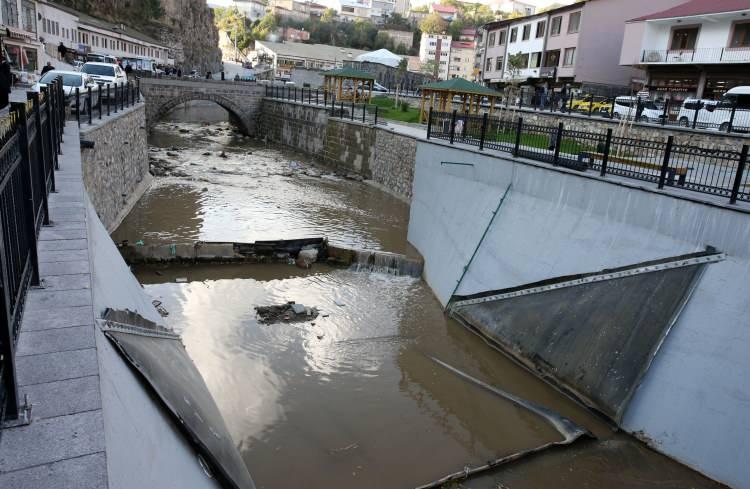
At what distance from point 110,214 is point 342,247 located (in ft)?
20.9

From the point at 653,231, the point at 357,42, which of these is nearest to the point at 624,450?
the point at 653,231

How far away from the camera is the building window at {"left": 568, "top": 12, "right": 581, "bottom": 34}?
120 ft

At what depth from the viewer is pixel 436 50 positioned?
100 metres

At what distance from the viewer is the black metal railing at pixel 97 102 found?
1416cm

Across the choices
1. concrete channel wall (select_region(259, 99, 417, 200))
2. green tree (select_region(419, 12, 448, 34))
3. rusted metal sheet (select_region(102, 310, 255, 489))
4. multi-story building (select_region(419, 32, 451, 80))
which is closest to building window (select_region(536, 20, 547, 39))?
concrete channel wall (select_region(259, 99, 417, 200))

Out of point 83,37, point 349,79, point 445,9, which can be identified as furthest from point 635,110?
point 445,9

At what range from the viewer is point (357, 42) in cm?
11094

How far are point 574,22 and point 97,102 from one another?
103 ft

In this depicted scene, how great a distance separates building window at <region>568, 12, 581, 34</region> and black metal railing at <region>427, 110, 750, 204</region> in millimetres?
24913

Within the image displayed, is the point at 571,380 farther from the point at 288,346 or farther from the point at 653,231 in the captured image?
the point at 288,346

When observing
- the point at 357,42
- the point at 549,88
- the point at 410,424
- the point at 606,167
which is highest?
the point at 357,42

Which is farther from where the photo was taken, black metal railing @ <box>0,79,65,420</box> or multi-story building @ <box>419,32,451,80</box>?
multi-story building @ <box>419,32,451,80</box>

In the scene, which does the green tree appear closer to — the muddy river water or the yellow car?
the yellow car

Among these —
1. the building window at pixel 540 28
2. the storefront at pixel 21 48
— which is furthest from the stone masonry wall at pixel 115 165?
the building window at pixel 540 28
